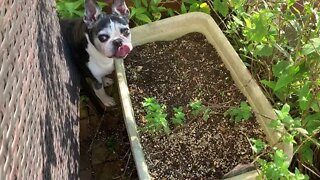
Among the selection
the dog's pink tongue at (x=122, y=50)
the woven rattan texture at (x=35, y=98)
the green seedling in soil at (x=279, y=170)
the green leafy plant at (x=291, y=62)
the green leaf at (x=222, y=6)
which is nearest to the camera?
the woven rattan texture at (x=35, y=98)

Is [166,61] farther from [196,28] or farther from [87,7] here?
[87,7]

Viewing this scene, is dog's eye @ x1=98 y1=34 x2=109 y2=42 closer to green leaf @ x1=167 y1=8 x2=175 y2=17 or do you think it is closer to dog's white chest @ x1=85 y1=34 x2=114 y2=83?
dog's white chest @ x1=85 y1=34 x2=114 y2=83

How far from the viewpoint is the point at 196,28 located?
80.5 inches

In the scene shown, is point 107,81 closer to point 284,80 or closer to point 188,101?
point 188,101

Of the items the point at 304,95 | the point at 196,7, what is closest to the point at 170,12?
the point at 196,7

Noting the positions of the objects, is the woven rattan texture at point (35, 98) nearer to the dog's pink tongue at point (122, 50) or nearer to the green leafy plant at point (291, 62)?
the dog's pink tongue at point (122, 50)

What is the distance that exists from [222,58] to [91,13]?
497 millimetres

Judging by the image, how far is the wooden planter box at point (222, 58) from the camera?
1618mm

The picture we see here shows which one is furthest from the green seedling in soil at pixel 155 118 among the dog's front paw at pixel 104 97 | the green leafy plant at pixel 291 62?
the dog's front paw at pixel 104 97

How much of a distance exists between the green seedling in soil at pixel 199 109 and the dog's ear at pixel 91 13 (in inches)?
18.1

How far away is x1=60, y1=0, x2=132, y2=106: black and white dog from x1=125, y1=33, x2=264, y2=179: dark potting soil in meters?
0.13

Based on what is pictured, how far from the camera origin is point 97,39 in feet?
6.06

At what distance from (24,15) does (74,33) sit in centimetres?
73

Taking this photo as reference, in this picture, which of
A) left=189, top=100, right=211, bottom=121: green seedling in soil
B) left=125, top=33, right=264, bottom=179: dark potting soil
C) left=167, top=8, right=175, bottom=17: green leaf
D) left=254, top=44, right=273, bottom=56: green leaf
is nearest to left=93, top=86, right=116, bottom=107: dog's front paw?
left=125, top=33, right=264, bottom=179: dark potting soil
